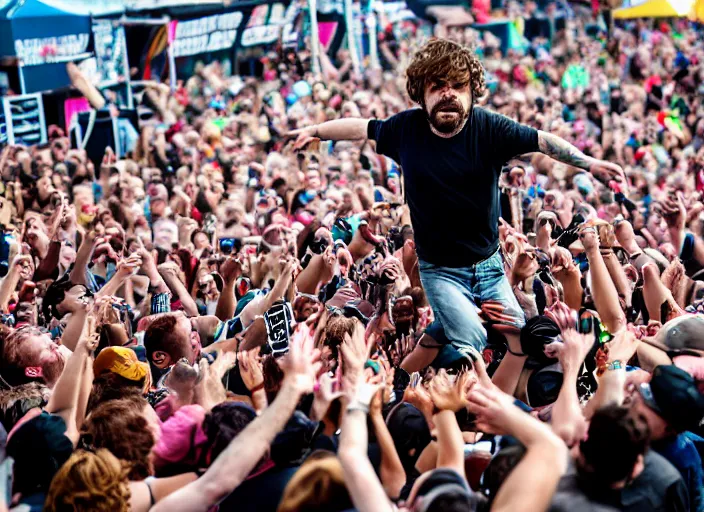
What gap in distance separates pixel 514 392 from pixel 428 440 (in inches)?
32.0

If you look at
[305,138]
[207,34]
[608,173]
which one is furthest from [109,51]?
[608,173]

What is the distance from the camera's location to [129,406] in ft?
11.8

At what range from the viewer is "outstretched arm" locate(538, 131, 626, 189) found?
14.0ft

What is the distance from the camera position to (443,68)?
4379 millimetres

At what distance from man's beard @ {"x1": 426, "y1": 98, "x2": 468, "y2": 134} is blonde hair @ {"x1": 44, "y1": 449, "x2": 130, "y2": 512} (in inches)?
80.0

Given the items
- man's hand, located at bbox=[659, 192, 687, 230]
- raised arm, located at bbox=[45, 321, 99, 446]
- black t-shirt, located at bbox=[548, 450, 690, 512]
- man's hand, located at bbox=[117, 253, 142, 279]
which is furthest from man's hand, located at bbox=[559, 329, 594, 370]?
man's hand, located at bbox=[659, 192, 687, 230]

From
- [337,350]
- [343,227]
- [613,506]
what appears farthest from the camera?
[343,227]

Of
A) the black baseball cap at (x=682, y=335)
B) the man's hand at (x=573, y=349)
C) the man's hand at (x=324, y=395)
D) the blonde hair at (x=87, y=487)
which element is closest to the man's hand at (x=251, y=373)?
the man's hand at (x=324, y=395)

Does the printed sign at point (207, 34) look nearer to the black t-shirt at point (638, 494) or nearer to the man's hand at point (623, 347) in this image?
the man's hand at point (623, 347)

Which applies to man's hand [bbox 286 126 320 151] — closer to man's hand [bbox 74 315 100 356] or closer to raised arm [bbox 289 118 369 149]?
raised arm [bbox 289 118 369 149]

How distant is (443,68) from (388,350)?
1.59 metres

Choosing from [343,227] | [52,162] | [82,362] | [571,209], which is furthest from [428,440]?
[52,162]

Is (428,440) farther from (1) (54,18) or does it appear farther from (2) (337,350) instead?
(1) (54,18)

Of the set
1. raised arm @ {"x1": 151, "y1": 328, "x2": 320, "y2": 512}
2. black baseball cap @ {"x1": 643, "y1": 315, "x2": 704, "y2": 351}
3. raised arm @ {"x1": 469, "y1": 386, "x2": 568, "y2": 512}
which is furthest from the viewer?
black baseball cap @ {"x1": 643, "y1": 315, "x2": 704, "y2": 351}
